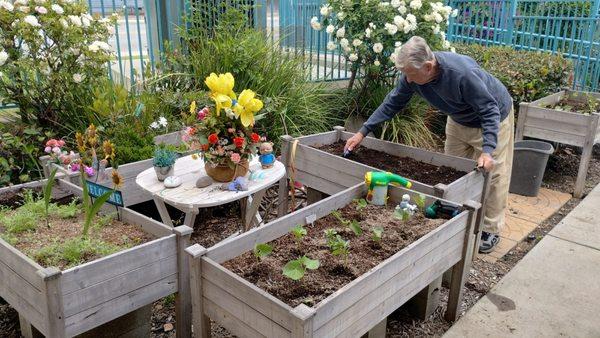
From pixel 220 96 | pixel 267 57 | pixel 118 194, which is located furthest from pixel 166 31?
pixel 118 194

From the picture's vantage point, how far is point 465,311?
3256 mm

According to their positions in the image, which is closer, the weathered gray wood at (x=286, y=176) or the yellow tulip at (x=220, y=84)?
the yellow tulip at (x=220, y=84)

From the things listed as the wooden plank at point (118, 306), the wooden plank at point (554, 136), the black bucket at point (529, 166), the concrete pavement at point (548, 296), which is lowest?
the concrete pavement at point (548, 296)

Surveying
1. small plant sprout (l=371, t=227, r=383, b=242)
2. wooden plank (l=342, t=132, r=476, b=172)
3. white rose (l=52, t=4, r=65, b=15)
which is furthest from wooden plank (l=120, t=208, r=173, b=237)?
wooden plank (l=342, t=132, r=476, b=172)

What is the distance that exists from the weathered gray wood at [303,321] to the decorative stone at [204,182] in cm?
144

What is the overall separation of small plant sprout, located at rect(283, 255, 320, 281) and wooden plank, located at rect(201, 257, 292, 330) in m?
0.18

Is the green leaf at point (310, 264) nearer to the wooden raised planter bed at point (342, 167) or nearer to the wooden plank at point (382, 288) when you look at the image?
the wooden plank at point (382, 288)

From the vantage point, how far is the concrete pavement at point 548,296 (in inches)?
121

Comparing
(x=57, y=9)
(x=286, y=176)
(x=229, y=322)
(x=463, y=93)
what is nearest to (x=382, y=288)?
(x=229, y=322)

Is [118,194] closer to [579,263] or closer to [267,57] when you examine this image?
[267,57]

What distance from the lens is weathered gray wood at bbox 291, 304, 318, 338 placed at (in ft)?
5.86

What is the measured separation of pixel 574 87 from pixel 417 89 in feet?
16.7

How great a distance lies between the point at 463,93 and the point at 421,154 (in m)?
0.60

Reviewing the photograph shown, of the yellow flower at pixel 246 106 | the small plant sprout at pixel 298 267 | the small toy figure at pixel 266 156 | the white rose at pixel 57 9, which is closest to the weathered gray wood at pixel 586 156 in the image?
the small toy figure at pixel 266 156
